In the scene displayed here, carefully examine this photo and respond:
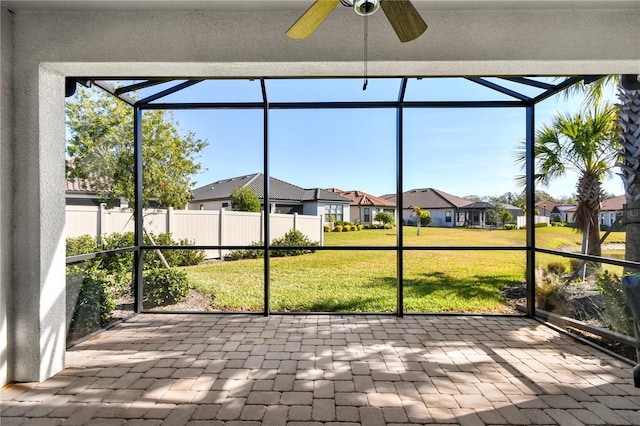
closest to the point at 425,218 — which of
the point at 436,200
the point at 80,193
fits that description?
the point at 436,200

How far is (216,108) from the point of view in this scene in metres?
3.87

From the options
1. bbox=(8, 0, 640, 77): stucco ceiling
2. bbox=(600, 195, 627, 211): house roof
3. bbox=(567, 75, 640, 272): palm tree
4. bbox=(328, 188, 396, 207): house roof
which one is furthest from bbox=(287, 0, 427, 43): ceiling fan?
bbox=(328, 188, 396, 207): house roof

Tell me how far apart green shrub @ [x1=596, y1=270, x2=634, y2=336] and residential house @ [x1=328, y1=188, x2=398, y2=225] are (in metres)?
2.98

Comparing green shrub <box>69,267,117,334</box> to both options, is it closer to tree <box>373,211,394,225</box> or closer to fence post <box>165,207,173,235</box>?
fence post <box>165,207,173,235</box>

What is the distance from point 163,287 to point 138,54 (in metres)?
3.06

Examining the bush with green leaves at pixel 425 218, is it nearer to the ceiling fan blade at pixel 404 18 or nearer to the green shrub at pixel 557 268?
the green shrub at pixel 557 268

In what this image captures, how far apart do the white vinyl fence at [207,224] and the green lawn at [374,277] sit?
45 centimetres

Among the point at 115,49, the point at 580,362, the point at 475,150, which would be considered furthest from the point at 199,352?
the point at 475,150

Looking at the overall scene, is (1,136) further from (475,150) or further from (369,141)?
(475,150)

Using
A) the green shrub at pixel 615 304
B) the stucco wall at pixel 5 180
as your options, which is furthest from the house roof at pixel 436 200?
the stucco wall at pixel 5 180

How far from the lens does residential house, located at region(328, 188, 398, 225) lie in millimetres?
5809

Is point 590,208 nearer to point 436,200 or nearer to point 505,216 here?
point 505,216

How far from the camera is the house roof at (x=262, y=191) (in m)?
5.88

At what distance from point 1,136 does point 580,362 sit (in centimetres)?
506
